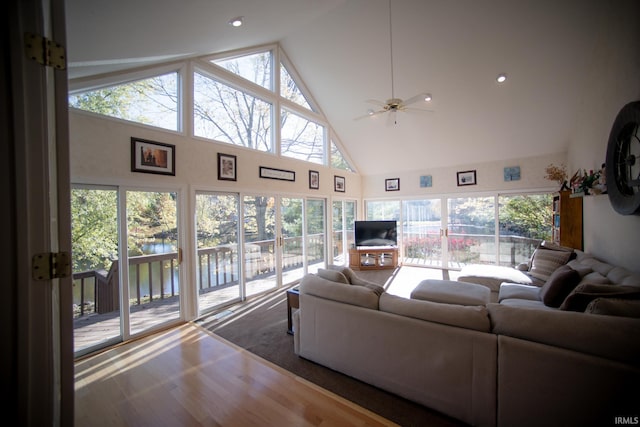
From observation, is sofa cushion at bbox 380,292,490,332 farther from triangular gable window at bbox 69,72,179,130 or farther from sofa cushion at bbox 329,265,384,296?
triangular gable window at bbox 69,72,179,130

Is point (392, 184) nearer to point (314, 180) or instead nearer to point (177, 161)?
point (314, 180)

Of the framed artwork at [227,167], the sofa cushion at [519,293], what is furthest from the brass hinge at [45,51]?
the sofa cushion at [519,293]

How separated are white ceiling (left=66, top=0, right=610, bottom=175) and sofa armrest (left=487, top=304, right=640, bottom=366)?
139 inches

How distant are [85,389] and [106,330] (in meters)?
0.89

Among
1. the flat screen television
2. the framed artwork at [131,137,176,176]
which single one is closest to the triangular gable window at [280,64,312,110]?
the framed artwork at [131,137,176,176]

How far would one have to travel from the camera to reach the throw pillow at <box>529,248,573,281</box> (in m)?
3.32

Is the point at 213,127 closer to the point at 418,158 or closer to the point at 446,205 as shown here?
the point at 418,158

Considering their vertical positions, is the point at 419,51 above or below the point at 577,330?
above

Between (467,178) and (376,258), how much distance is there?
2846 millimetres

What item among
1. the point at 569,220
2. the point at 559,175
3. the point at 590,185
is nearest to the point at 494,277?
the point at 590,185

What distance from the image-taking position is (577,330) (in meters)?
1.38

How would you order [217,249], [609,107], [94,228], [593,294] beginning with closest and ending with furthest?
1. [593,294]
2. [94,228]
3. [609,107]
4. [217,249]

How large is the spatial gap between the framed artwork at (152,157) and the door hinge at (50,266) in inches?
87.0

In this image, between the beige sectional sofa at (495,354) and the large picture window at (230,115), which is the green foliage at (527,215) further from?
the large picture window at (230,115)
